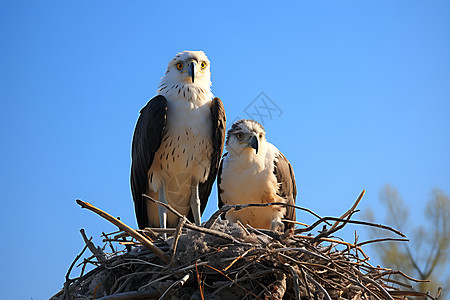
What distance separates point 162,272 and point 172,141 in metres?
2.50

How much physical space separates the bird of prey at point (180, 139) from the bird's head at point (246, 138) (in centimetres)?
24

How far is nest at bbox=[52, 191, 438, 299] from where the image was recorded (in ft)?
11.5

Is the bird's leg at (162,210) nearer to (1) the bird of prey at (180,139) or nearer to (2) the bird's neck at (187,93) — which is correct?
(1) the bird of prey at (180,139)

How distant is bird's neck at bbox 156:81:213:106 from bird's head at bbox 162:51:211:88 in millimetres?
53

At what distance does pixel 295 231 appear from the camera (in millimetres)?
4215

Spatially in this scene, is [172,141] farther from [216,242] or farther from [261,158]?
[216,242]

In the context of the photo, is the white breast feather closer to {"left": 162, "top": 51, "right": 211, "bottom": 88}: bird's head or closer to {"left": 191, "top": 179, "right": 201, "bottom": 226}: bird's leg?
{"left": 191, "top": 179, "right": 201, "bottom": 226}: bird's leg

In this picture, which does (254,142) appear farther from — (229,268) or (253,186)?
(229,268)

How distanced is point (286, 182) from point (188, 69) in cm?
188

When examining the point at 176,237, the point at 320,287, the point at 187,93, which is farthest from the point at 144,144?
the point at 320,287

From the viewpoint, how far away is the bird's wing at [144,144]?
5.78 meters

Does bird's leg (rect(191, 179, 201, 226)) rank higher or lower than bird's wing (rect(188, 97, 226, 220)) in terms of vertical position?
lower

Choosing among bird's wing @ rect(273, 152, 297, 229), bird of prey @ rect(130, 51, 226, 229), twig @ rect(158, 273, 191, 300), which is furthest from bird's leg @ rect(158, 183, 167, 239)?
twig @ rect(158, 273, 191, 300)

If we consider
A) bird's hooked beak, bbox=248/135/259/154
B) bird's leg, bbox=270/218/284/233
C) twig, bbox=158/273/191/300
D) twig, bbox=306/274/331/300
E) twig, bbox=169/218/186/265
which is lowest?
twig, bbox=306/274/331/300
